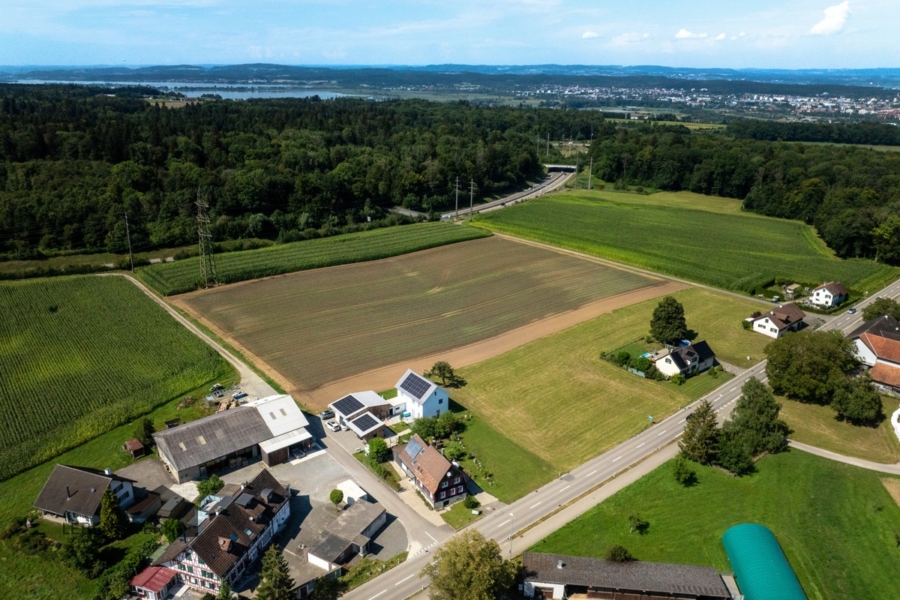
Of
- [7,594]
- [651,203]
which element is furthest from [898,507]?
[651,203]

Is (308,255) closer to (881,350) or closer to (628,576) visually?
(628,576)

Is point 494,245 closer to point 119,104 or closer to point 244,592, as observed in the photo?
point 244,592

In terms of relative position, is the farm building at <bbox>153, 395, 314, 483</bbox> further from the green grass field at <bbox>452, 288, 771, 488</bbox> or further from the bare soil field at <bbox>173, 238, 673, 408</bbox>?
the green grass field at <bbox>452, 288, 771, 488</bbox>

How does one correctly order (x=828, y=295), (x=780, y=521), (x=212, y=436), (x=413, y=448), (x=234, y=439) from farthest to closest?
(x=828, y=295) < (x=234, y=439) < (x=212, y=436) < (x=413, y=448) < (x=780, y=521)

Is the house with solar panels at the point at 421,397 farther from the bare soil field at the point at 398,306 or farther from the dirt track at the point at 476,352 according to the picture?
the bare soil field at the point at 398,306

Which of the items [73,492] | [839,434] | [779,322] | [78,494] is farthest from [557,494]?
[779,322]

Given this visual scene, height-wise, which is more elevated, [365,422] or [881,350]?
[881,350]

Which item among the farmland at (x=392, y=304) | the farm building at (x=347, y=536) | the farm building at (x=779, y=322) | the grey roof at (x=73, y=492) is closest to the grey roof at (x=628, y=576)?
the farm building at (x=347, y=536)
